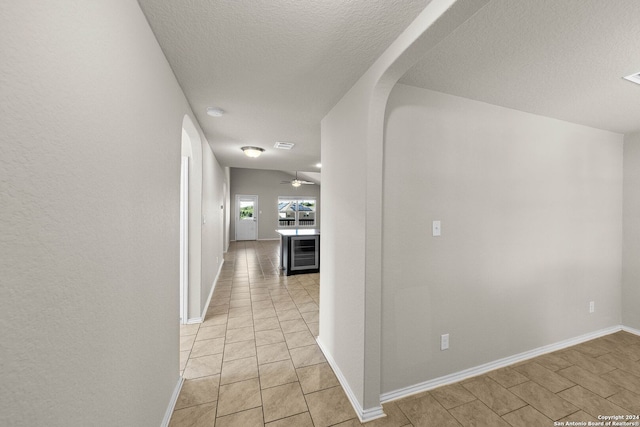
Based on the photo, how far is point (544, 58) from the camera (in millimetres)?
1528

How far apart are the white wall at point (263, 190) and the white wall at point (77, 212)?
8.65 metres

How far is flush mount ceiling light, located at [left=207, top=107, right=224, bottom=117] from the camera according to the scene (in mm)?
2379

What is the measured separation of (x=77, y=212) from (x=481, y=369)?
2.85m

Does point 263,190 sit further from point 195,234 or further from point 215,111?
point 215,111

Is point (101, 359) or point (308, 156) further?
point (308, 156)

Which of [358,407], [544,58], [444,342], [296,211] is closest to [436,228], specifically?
[444,342]

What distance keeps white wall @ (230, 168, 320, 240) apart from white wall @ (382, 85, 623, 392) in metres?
8.57

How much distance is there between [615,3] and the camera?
3.69 feet

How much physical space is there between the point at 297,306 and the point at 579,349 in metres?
3.15

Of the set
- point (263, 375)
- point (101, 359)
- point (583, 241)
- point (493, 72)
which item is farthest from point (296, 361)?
point (583, 241)

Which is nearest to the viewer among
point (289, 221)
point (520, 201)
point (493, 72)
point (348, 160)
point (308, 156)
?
point (493, 72)

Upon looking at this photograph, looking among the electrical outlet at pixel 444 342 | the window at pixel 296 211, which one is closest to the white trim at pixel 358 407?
the electrical outlet at pixel 444 342

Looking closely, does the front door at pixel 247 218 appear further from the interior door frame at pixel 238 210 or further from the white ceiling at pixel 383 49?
the white ceiling at pixel 383 49

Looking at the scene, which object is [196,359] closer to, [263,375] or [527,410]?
[263,375]
